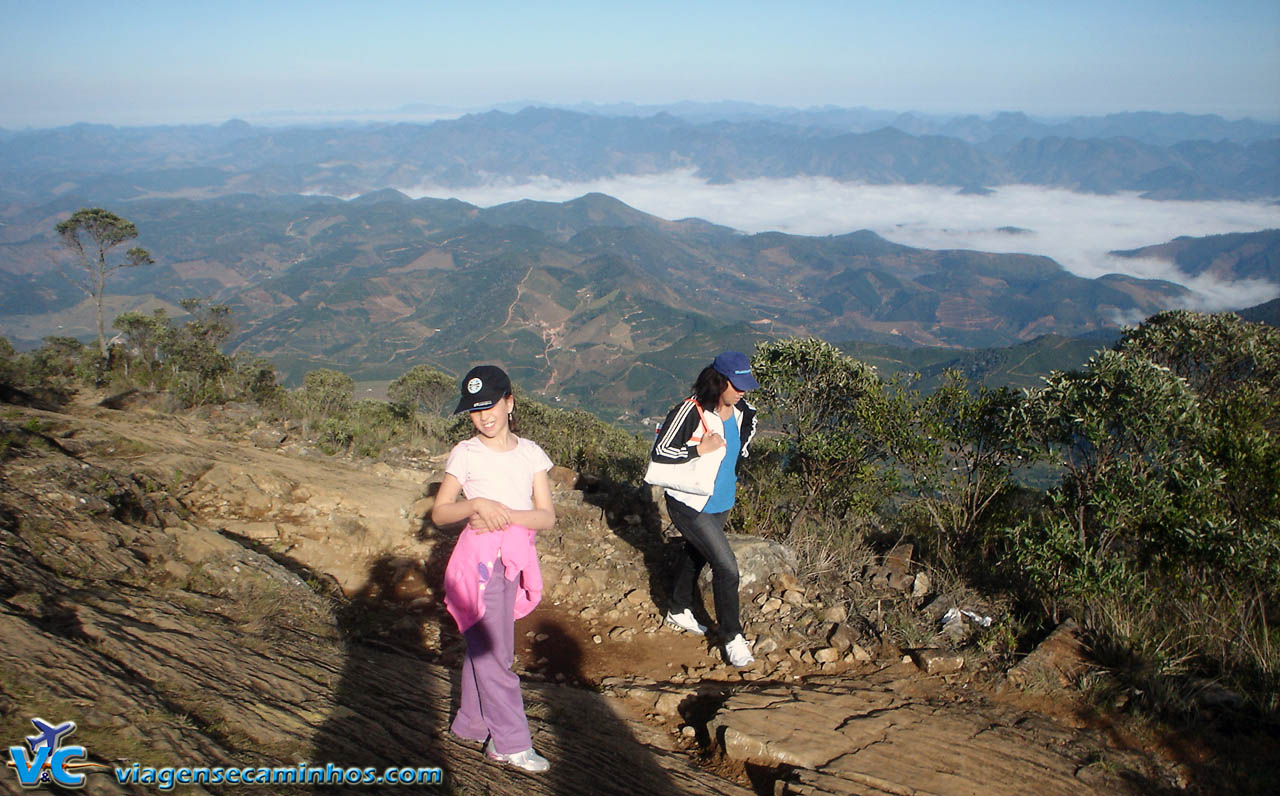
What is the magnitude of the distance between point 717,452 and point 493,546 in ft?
5.38

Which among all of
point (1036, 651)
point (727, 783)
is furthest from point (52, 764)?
point (1036, 651)

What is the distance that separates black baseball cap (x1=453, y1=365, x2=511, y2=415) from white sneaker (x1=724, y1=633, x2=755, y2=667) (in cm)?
255

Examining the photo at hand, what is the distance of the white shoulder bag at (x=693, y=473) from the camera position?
4.21 metres

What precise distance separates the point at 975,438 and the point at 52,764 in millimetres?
6562

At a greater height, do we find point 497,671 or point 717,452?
point 717,452

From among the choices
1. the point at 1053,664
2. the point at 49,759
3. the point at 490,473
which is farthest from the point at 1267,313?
the point at 49,759

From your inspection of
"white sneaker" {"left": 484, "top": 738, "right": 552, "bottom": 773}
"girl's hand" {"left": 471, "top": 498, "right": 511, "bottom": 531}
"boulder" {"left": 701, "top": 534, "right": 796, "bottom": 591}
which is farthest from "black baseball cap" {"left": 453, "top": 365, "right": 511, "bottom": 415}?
"boulder" {"left": 701, "top": 534, "right": 796, "bottom": 591}

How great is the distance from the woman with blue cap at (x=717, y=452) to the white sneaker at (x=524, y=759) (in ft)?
5.36

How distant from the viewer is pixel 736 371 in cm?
414

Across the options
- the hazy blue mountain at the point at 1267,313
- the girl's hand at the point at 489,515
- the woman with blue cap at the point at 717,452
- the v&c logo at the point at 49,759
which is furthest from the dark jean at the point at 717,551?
the hazy blue mountain at the point at 1267,313

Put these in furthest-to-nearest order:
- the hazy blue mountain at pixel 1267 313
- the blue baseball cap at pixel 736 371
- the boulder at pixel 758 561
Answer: the hazy blue mountain at pixel 1267 313, the boulder at pixel 758 561, the blue baseball cap at pixel 736 371

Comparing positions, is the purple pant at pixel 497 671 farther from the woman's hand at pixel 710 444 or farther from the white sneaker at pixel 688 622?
the white sneaker at pixel 688 622

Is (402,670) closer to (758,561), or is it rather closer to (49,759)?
(49,759)

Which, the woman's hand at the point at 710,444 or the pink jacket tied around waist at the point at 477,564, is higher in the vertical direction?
the woman's hand at the point at 710,444
